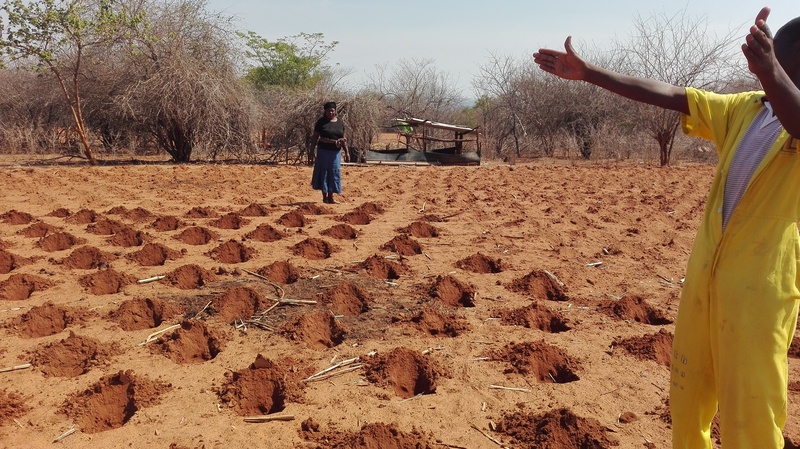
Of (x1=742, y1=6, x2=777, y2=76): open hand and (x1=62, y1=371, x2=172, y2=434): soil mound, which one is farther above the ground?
(x1=742, y1=6, x2=777, y2=76): open hand

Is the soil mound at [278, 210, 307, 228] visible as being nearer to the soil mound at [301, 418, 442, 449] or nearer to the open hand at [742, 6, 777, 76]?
the soil mound at [301, 418, 442, 449]

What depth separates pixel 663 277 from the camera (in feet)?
18.0

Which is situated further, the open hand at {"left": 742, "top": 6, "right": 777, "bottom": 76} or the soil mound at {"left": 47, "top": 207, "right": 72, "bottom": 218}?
the soil mound at {"left": 47, "top": 207, "right": 72, "bottom": 218}

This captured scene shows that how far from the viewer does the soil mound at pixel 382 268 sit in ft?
17.8

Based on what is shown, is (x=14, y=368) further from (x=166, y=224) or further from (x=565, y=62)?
(x=166, y=224)

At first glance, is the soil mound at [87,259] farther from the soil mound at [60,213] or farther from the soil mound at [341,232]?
the soil mound at [60,213]

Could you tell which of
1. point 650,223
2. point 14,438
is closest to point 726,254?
point 14,438

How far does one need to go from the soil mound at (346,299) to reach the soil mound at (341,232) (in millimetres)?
2082

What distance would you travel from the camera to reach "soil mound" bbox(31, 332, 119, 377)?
360cm

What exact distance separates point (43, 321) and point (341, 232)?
332 cm

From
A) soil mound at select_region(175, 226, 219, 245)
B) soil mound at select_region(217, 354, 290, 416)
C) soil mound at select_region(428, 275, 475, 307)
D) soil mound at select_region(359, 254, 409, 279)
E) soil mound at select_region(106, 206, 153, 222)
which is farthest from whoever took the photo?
soil mound at select_region(106, 206, 153, 222)

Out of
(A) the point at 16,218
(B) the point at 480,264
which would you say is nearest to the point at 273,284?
(B) the point at 480,264

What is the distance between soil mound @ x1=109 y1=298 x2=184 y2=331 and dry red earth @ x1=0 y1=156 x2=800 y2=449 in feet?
0.05

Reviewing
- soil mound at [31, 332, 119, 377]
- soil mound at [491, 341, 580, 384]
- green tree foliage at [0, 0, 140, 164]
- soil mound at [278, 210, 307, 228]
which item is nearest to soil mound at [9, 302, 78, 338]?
soil mound at [31, 332, 119, 377]
